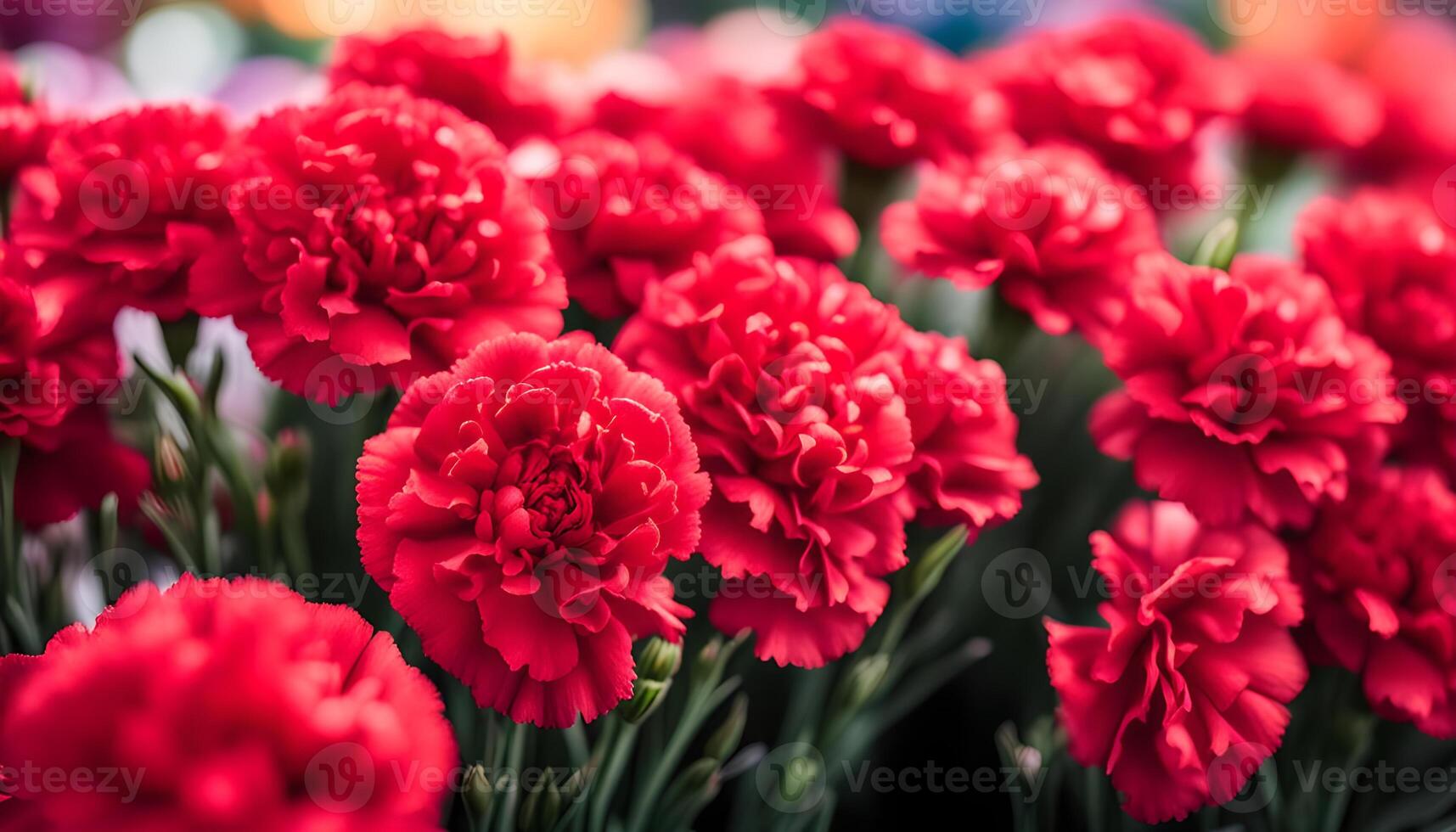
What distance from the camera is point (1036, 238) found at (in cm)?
53

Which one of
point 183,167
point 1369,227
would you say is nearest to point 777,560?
point 183,167

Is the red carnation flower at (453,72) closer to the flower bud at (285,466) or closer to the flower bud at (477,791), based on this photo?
the flower bud at (285,466)

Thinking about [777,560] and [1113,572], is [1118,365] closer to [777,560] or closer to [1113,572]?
[1113,572]

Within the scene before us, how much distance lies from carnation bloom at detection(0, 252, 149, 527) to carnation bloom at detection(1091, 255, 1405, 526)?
1.60ft

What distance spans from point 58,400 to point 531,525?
23 centimetres

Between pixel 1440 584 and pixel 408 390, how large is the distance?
495 mm

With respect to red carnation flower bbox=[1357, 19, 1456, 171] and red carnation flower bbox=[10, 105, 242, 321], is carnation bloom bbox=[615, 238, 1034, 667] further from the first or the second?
red carnation flower bbox=[1357, 19, 1456, 171]

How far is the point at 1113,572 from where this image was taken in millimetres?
441

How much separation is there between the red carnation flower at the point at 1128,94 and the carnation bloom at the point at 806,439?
0.29 meters

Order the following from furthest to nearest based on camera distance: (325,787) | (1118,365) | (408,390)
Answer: (1118,365)
(408,390)
(325,787)

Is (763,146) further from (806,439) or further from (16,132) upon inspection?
(16,132)

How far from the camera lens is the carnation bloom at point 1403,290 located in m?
0.54

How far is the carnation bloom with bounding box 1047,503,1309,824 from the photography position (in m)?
0.42

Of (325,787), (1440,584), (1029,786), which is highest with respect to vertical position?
(325,787)
